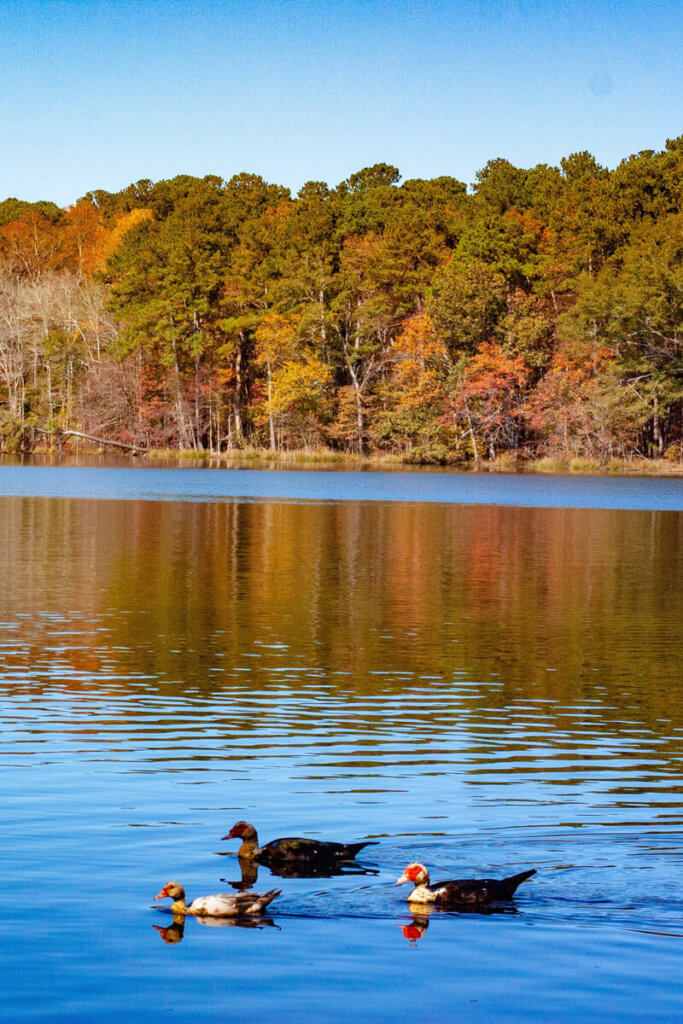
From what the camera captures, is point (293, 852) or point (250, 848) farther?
point (250, 848)

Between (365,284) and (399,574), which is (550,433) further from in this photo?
(399,574)

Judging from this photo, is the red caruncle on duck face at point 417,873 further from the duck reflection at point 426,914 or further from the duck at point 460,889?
the duck reflection at point 426,914

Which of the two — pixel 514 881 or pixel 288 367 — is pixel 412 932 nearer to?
pixel 514 881

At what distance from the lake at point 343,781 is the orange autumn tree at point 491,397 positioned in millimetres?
51035

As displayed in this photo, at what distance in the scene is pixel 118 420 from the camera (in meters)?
113

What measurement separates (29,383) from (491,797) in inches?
4337

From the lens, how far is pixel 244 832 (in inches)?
409

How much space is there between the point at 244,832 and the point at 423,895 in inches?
62.0

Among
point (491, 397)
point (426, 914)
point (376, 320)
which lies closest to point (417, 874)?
point (426, 914)

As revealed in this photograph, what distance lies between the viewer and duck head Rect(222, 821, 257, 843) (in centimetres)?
1038

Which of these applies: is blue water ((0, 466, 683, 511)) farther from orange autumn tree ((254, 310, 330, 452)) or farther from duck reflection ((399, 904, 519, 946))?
duck reflection ((399, 904, 519, 946))

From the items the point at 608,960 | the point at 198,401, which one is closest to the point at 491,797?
the point at 608,960

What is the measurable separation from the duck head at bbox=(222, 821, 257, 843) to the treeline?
6881 cm

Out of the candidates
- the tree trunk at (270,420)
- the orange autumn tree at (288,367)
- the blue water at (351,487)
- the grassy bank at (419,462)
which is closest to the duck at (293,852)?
the blue water at (351,487)
